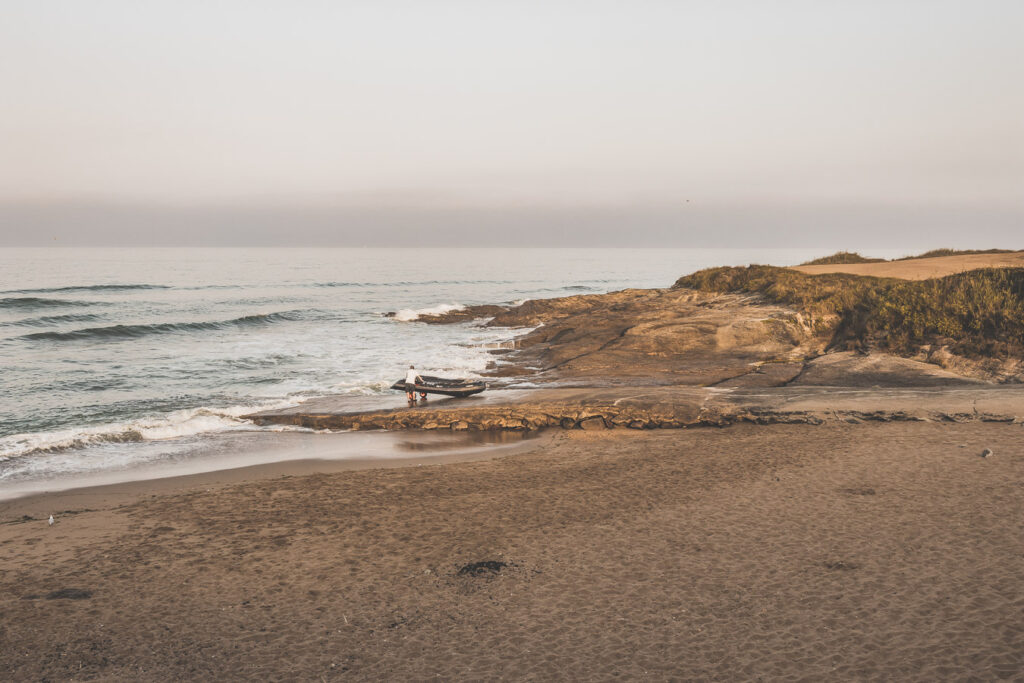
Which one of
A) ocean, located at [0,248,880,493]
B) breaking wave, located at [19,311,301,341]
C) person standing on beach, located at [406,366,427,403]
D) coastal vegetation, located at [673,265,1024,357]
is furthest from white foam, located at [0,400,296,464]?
breaking wave, located at [19,311,301,341]

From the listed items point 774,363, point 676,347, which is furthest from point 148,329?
point 774,363

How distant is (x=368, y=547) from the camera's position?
9.02 metres

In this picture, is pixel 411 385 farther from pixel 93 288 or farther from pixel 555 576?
pixel 93 288

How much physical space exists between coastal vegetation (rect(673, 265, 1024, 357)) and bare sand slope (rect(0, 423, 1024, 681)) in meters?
7.43

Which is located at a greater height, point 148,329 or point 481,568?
point 148,329

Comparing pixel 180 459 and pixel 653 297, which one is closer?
pixel 180 459

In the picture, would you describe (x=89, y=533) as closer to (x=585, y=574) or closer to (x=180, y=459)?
(x=180, y=459)

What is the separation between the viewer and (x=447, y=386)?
66.2ft

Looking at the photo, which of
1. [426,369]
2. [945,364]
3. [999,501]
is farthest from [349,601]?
[426,369]

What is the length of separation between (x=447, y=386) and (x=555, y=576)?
493 inches

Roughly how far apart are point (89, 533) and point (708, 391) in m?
13.6

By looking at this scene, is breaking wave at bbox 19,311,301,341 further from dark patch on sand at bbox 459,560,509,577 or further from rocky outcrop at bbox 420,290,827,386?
dark patch on sand at bbox 459,560,509,577

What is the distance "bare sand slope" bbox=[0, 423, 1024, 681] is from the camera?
20.5ft

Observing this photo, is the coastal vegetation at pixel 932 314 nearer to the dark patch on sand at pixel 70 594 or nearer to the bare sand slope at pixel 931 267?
the bare sand slope at pixel 931 267
